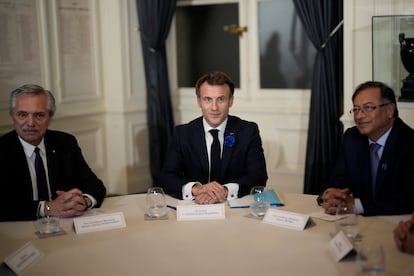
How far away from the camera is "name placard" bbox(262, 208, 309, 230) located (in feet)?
7.39

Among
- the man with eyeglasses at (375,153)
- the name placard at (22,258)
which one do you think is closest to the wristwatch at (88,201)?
the name placard at (22,258)

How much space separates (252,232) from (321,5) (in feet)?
8.67

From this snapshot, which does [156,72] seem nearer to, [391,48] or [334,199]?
[391,48]

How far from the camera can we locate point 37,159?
9.29 ft

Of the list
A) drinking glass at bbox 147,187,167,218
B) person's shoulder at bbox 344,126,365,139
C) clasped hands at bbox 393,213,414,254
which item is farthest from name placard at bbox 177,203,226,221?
person's shoulder at bbox 344,126,365,139

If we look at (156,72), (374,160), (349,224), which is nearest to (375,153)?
(374,160)

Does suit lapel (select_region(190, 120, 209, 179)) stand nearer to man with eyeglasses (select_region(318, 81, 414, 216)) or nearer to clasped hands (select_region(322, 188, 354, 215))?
man with eyeglasses (select_region(318, 81, 414, 216))

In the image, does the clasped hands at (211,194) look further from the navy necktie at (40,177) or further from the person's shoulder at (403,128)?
the person's shoulder at (403,128)

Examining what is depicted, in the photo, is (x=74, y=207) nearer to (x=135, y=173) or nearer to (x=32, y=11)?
(x=32, y=11)

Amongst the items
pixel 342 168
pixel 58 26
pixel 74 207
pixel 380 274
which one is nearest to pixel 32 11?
pixel 58 26

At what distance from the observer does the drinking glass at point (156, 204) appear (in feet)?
7.98

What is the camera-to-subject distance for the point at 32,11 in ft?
14.7

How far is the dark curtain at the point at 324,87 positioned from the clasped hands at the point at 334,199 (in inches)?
77.0

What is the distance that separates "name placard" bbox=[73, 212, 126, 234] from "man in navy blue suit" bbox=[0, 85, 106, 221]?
0.26 meters
